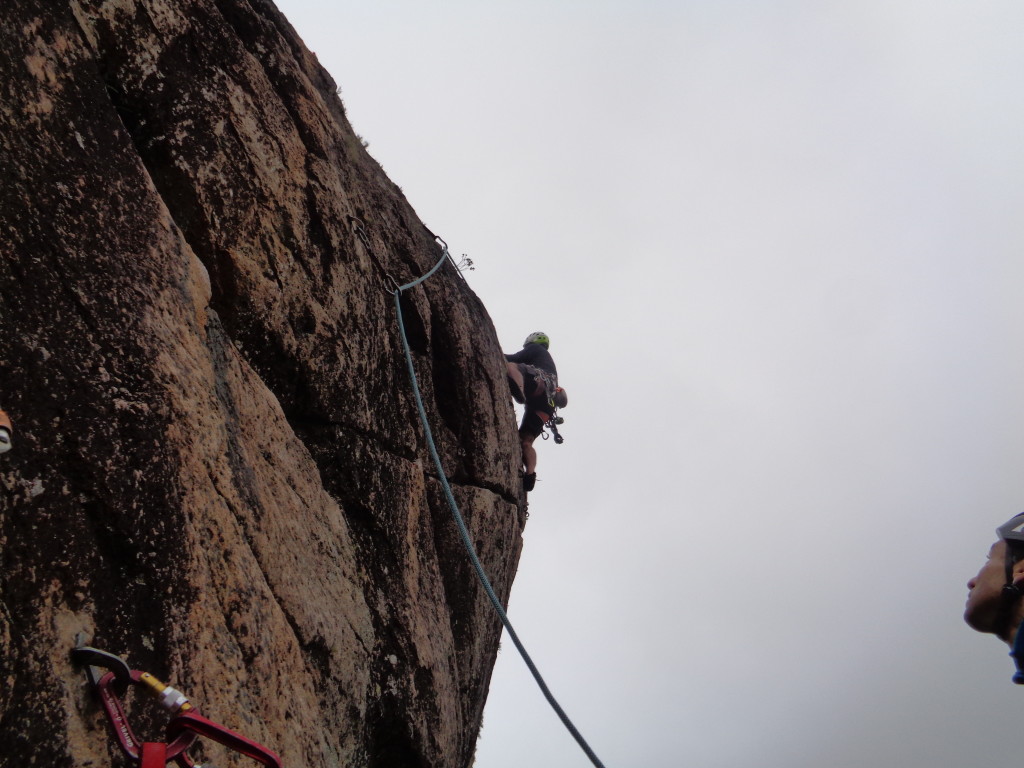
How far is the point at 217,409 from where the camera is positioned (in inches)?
171

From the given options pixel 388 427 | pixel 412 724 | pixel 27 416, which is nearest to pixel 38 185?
pixel 27 416

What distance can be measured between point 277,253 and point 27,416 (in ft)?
9.71

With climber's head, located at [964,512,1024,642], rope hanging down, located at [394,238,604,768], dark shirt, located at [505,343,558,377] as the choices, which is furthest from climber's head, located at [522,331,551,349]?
climber's head, located at [964,512,1024,642]

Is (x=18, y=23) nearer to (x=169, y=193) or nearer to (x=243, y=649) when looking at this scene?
(x=169, y=193)

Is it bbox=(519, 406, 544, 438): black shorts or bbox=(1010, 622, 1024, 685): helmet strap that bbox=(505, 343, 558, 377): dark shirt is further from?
bbox=(1010, 622, 1024, 685): helmet strap

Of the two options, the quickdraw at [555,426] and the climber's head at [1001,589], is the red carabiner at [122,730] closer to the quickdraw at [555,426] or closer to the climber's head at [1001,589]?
the climber's head at [1001,589]

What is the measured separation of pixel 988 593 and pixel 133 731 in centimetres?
354

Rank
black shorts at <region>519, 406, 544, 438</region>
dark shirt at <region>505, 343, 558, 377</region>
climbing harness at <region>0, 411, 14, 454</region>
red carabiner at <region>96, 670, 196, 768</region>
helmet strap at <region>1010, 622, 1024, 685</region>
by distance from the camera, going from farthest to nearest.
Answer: dark shirt at <region>505, 343, 558, 377</region>
black shorts at <region>519, 406, 544, 438</region>
red carabiner at <region>96, 670, 196, 768</region>
helmet strap at <region>1010, 622, 1024, 685</region>
climbing harness at <region>0, 411, 14, 454</region>

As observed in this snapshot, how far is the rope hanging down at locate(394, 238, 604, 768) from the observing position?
A: 4680mm

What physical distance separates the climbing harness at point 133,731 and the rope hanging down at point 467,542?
2.27 metres

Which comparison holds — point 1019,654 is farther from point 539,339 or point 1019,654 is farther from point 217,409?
point 539,339

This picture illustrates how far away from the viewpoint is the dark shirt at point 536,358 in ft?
43.3

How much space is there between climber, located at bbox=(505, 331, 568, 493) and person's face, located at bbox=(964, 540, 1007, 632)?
864 centimetres

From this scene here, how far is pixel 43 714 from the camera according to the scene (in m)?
2.64
